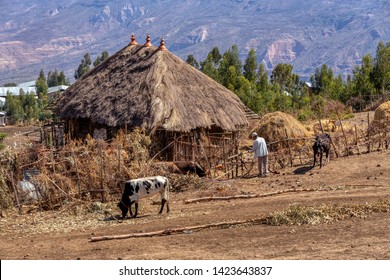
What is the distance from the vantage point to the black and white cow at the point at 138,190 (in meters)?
14.1

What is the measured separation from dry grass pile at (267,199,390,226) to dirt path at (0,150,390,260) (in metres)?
0.19

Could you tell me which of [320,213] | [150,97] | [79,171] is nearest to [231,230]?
[320,213]

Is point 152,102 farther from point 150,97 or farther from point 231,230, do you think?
point 231,230

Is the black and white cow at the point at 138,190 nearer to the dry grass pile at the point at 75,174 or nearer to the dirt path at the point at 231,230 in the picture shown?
the dirt path at the point at 231,230

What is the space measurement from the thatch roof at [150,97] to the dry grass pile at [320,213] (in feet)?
26.4

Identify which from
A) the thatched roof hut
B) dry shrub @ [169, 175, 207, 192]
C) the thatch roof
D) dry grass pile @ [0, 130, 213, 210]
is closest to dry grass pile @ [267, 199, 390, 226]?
dry shrub @ [169, 175, 207, 192]

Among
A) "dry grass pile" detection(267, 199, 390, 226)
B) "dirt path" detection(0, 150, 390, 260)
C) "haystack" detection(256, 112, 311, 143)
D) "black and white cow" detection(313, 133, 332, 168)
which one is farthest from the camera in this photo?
"haystack" detection(256, 112, 311, 143)

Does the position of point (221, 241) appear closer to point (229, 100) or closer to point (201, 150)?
point (201, 150)

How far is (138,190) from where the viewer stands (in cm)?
1413

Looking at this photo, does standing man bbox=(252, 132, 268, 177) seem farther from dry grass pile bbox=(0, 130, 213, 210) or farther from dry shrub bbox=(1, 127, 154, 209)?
dry shrub bbox=(1, 127, 154, 209)

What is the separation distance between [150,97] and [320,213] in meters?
9.80

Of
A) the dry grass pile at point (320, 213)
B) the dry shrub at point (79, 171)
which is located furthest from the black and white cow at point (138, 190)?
Answer: the dry grass pile at point (320, 213)

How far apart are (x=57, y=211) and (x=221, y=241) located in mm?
5450

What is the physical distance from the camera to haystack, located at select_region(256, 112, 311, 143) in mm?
25672
